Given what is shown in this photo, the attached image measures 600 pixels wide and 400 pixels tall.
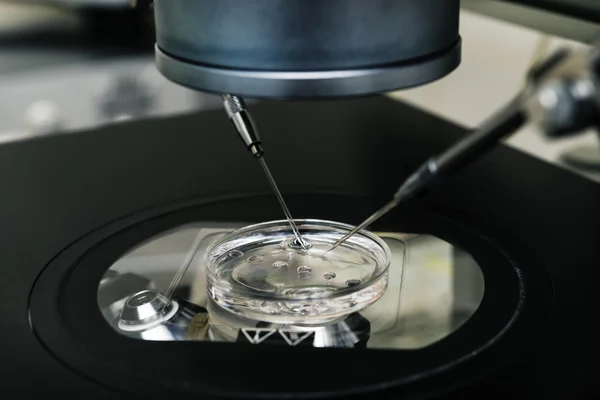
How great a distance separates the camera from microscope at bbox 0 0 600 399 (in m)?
0.47

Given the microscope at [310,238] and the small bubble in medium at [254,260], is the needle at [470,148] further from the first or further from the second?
the small bubble in medium at [254,260]

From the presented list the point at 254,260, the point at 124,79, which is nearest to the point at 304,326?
the point at 254,260

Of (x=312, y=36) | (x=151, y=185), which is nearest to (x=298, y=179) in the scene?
(x=151, y=185)

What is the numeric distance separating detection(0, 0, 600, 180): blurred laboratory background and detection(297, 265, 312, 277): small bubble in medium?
546 millimetres

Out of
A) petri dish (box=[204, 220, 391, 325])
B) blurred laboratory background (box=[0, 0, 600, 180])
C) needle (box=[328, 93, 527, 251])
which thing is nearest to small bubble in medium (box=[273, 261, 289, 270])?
petri dish (box=[204, 220, 391, 325])

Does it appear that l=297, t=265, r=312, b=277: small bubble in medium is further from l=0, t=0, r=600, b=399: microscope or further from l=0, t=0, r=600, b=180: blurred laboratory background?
l=0, t=0, r=600, b=180: blurred laboratory background

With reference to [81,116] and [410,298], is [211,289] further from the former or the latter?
[81,116]

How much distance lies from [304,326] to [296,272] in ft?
0.29

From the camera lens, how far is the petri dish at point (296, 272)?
573 mm

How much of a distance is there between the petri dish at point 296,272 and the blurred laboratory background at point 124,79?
50 centimetres

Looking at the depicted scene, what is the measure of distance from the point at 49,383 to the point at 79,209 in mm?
274

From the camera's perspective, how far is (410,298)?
0.60m

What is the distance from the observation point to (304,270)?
64 cm

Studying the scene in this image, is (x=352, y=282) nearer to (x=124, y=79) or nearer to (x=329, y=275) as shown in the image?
(x=329, y=275)
